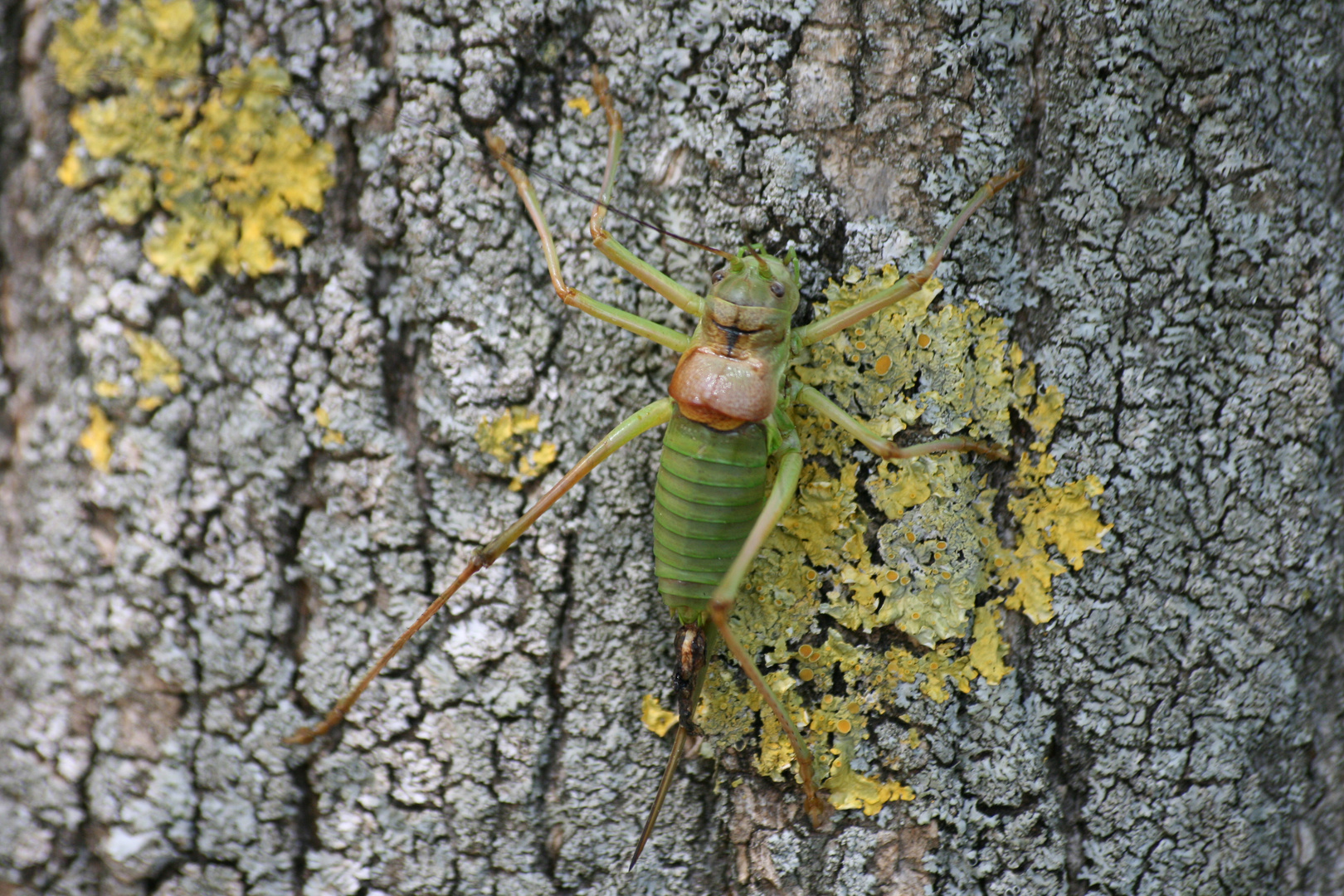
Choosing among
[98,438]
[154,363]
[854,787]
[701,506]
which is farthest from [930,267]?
[98,438]

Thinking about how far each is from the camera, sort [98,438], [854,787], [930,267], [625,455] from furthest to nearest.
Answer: [98,438]
[625,455]
[854,787]
[930,267]

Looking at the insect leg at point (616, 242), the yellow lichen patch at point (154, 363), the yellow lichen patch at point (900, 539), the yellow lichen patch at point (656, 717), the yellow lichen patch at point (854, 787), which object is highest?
the insect leg at point (616, 242)

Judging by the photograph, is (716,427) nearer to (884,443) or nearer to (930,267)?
(884,443)

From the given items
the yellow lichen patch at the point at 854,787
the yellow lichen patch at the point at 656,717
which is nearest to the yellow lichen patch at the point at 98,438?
the yellow lichen patch at the point at 656,717

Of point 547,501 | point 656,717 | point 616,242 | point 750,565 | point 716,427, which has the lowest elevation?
point 656,717

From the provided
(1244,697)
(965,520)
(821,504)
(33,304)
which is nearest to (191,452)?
(33,304)

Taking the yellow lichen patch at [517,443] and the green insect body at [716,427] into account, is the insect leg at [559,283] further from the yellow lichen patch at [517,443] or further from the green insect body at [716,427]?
the yellow lichen patch at [517,443]

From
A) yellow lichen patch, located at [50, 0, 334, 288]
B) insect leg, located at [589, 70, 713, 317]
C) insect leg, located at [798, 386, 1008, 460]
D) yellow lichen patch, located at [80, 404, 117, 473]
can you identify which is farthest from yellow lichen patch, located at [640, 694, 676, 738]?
yellow lichen patch, located at [80, 404, 117, 473]

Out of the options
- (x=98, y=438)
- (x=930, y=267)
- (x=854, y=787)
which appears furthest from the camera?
(x=98, y=438)
